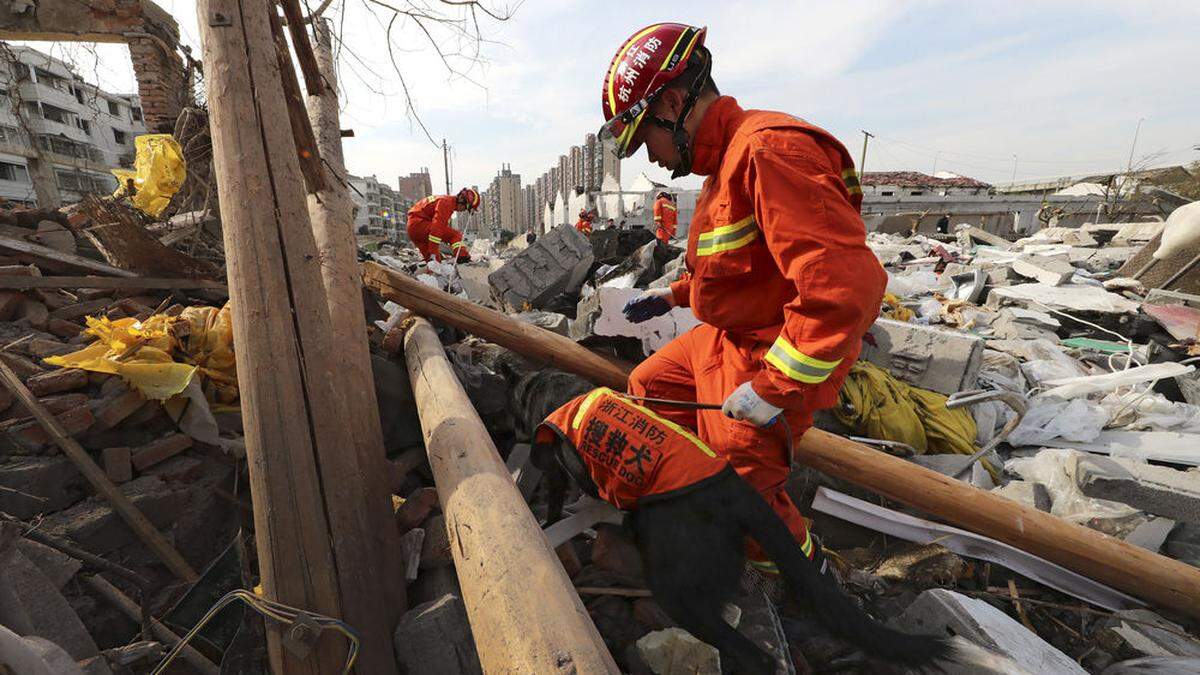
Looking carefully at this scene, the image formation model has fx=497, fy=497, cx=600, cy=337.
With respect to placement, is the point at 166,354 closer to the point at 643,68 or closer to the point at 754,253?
the point at 643,68

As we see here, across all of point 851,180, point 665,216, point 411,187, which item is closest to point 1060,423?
point 851,180

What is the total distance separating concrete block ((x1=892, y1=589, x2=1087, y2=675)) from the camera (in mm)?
1504

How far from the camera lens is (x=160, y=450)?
238 cm

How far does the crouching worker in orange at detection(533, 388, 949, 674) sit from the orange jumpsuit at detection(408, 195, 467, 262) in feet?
24.0

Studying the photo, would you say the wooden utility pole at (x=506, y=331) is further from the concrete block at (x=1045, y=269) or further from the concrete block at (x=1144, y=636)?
the concrete block at (x=1045, y=269)

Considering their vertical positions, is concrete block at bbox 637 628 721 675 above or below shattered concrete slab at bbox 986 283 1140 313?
below

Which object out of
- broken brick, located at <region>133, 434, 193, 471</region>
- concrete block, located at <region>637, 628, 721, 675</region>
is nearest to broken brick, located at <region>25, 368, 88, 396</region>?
broken brick, located at <region>133, 434, 193, 471</region>

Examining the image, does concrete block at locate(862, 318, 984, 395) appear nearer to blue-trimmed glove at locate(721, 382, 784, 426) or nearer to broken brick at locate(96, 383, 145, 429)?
blue-trimmed glove at locate(721, 382, 784, 426)

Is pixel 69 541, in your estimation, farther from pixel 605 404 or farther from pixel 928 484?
pixel 928 484

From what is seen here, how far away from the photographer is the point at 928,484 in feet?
7.06

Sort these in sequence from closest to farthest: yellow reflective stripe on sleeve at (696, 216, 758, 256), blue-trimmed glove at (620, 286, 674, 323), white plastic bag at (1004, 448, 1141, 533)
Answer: yellow reflective stripe on sleeve at (696, 216, 758, 256) < white plastic bag at (1004, 448, 1141, 533) < blue-trimmed glove at (620, 286, 674, 323)

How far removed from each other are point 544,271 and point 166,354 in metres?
4.31

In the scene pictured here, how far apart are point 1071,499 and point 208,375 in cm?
446

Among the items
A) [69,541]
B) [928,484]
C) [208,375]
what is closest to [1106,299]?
[928,484]
